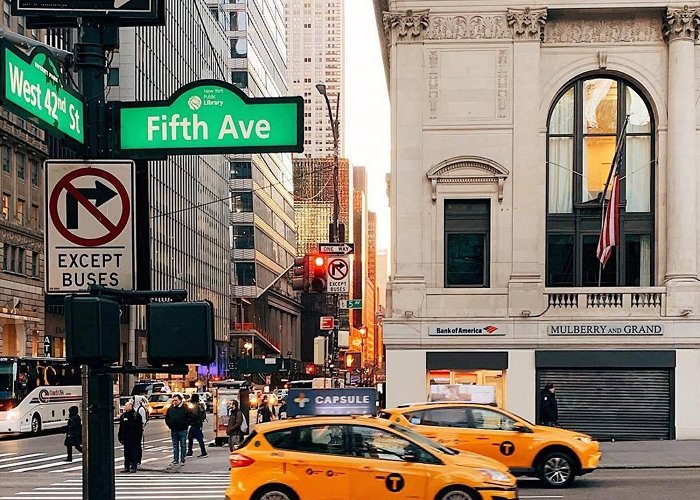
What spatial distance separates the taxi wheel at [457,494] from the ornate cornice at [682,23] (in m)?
24.6

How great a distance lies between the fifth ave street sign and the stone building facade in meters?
28.6

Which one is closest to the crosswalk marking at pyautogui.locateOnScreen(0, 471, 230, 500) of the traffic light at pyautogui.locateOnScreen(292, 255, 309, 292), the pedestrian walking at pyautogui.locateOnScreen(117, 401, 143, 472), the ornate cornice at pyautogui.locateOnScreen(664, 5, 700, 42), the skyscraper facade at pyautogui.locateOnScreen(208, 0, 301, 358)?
the pedestrian walking at pyautogui.locateOnScreen(117, 401, 143, 472)

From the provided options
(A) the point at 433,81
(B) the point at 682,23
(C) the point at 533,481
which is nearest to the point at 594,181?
(B) the point at 682,23

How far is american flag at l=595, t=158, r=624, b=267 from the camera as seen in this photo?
32656mm

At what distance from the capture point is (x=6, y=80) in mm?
5785

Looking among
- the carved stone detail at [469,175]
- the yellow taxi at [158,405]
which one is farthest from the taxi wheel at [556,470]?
the yellow taxi at [158,405]

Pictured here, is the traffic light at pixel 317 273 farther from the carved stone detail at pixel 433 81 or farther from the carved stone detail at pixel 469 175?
the carved stone detail at pixel 433 81

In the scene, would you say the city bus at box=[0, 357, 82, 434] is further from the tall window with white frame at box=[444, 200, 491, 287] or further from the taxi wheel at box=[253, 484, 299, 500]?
the taxi wheel at box=[253, 484, 299, 500]

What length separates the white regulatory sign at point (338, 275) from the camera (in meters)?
30.0

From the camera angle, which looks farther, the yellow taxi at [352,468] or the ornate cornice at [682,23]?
the ornate cornice at [682,23]

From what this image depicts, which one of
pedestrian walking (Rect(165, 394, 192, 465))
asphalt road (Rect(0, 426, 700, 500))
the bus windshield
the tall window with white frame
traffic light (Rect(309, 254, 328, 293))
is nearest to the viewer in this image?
asphalt road (Rect(0, 426, 700, 500))

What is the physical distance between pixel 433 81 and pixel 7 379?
21.5 meters

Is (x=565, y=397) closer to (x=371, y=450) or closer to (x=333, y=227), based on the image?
(x=333, y=227)

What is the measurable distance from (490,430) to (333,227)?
14.9 m
